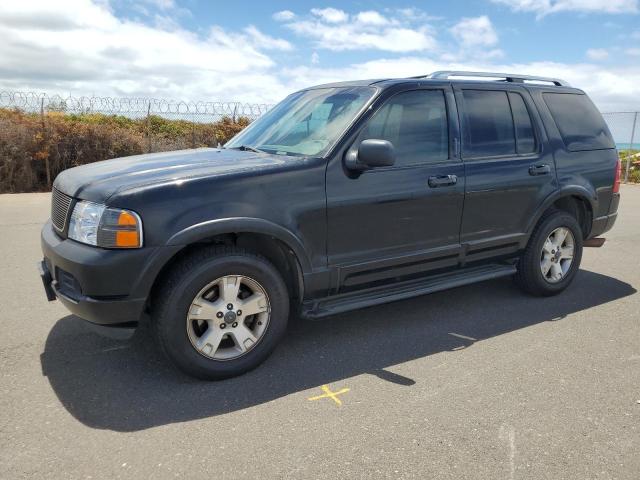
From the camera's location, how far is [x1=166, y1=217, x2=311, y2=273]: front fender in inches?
126

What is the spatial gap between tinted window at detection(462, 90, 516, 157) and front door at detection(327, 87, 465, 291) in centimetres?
19

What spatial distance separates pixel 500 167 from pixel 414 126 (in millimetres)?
920

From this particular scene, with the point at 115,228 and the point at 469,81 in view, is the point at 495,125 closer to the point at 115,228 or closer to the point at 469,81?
the point at 469,81

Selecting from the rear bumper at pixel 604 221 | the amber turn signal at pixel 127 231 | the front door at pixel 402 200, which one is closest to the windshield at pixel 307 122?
the front door at pixel 402 200

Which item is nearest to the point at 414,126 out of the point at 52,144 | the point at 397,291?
the point at 397,291

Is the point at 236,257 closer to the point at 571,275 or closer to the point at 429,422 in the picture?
the point at 429,422

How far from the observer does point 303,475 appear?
8.37 ft

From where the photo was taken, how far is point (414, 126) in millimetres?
4180

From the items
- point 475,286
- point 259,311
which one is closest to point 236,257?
point 259,311

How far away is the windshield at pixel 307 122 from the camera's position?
12.9 ft

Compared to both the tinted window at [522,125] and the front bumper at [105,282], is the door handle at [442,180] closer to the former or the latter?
the tinted window at [522,125]

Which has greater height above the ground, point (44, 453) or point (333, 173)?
point (333, 173)

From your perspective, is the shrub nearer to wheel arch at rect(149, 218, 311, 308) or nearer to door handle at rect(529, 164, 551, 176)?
wheel arch at rect(149, 218, 311, 308)

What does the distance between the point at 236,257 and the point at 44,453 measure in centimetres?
145
